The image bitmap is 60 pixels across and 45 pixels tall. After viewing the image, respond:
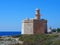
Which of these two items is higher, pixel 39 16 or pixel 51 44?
pixel 39 16

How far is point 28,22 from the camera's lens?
3700 cm

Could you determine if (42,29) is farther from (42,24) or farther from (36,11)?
(36,11)

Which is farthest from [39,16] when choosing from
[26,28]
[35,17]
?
[26,28]

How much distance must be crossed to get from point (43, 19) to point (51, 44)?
74.5 ft

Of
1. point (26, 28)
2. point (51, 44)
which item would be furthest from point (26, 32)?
point (51, 44)

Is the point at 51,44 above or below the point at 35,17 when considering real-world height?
below

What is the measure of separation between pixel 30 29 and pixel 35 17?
2446 mm

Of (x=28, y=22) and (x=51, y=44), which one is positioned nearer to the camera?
(x=51, y=44)

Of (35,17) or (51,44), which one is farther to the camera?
(35,17)

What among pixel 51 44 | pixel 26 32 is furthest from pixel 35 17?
pixel 51 44

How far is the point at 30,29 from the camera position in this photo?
3678cm

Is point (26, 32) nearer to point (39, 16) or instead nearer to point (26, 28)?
point (26, 28)

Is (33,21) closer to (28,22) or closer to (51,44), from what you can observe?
(28,22)

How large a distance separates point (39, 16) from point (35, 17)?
704 mm
